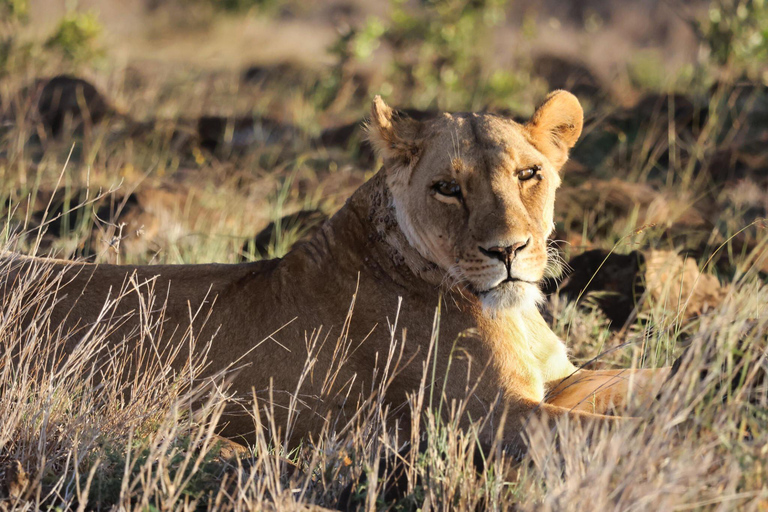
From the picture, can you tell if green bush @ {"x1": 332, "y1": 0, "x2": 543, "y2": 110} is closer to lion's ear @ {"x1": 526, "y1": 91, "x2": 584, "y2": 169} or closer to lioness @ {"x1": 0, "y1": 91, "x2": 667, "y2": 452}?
lion's ear @ {"x1": 526, "y1": 91, "x2": 584, "y2": 169}

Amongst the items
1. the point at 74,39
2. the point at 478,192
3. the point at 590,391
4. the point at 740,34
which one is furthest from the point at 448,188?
the point at 74,39

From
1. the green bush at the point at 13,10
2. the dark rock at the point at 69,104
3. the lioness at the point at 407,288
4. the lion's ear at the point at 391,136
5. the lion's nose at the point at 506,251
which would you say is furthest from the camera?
the green bush at the point at 13,10

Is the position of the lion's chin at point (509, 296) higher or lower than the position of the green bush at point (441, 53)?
lower

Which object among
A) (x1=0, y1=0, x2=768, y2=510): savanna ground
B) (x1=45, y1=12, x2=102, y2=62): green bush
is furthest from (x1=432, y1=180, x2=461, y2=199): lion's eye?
(x1=45, y1=12, x2=102, y2=62): green bush

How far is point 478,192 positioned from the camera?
13.5 feet

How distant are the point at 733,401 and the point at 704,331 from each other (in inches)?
8.9

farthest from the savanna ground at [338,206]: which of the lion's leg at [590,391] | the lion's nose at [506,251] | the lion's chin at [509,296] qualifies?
the lion's nose at [506,251]

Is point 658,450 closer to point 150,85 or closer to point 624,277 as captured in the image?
point 624,277

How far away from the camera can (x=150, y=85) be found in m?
15.1

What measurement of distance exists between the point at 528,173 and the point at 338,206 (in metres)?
3.98

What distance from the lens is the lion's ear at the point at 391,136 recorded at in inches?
172

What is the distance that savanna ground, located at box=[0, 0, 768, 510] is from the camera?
111 inches

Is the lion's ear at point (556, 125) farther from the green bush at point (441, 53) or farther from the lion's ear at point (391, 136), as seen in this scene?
the green bush at point (441, 53)

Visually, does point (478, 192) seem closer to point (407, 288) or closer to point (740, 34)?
point (407, 288)
